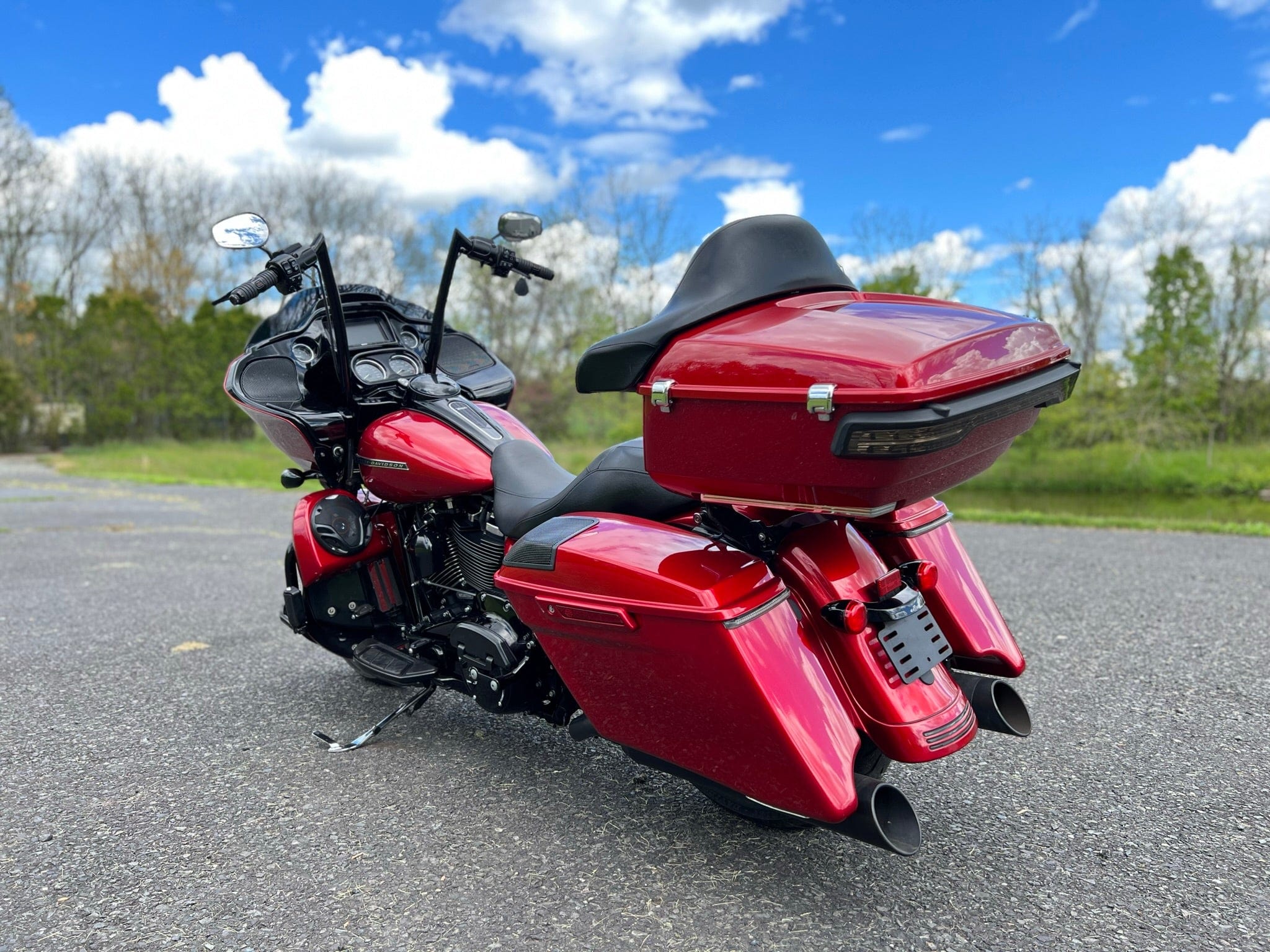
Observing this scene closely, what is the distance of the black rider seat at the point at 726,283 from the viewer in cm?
197

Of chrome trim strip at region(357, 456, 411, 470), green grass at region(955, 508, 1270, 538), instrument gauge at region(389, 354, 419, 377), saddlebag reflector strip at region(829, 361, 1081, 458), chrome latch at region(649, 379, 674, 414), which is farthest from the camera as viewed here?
green grass at region(955, 508, 1270, 538)

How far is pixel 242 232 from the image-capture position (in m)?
3.04

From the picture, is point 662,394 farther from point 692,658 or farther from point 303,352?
point 303,352

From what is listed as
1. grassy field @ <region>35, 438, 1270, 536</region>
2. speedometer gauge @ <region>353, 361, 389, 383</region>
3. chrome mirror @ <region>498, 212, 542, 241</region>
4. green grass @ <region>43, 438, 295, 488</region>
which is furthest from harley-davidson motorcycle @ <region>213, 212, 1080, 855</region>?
grassy field @ <region>35, 438, 1270, 536</region>

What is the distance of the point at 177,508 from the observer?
1027 centimetres

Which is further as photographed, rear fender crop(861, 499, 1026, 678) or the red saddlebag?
rear fender crop(861, 499, 1026, 678)

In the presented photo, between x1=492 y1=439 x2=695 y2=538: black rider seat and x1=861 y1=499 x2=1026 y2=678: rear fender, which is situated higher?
x1=492 y1=439 x2=695 y2=538: black rider seat

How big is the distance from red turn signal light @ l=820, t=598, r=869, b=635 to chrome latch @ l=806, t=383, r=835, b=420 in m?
0.49

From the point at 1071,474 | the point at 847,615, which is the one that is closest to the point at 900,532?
the point at 847,615

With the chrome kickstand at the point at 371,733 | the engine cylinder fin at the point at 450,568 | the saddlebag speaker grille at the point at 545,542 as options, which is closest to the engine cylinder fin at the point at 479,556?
the engine cylinder fin at the point at 450,568

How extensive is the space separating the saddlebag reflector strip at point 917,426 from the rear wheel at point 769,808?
72cm

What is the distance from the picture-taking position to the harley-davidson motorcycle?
1.72m

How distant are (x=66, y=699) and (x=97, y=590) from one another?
234 centimetres

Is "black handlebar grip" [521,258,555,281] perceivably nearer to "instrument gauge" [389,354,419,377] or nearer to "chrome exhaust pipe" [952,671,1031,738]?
"instrument gauge" [389,354,419,377]
